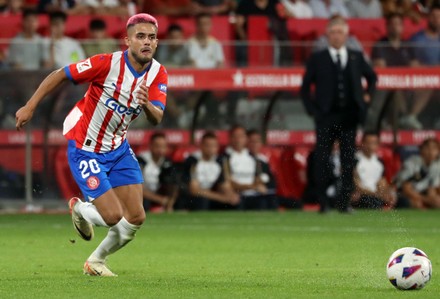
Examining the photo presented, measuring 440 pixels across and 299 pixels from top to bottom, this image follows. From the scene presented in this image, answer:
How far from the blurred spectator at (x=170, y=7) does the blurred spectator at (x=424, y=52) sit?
3.66m

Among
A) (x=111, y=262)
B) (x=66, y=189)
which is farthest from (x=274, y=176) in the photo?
(x=111, y=262)

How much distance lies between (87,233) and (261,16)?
9.64m

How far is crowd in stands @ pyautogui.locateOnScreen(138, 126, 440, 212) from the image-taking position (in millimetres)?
17641

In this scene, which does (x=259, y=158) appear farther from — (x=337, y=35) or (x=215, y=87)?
(x=337, y=35)

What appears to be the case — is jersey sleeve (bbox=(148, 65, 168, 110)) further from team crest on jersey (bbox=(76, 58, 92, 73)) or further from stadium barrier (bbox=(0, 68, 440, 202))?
stadium barrier (bbox=(0, 68, 440, 202))

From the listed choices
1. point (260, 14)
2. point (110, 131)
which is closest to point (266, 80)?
point (260, 14)

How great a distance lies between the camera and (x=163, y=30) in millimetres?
18781

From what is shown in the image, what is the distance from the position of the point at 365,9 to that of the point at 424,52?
2.82m

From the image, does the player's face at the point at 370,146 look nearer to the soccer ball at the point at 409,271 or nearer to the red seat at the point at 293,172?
the red seat at the point at 293,172

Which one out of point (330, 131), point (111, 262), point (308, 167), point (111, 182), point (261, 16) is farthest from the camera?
point (261, 16)

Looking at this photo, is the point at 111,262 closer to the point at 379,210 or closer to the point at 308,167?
the point at 308,167

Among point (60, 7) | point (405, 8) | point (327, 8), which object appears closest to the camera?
point (60, 7)

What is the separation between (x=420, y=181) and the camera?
18516 mm

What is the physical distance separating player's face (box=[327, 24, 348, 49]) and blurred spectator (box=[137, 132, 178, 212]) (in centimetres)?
276
